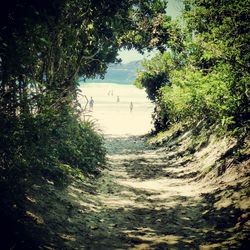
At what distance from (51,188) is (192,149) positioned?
26.9 feet

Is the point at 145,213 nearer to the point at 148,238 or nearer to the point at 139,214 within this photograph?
the point at 139,214

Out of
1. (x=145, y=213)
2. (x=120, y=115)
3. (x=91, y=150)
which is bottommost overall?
(x=145, y=213)

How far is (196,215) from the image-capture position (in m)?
7.73

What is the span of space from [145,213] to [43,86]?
4142 millimetres

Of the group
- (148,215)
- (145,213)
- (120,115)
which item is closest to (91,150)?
(145,213)

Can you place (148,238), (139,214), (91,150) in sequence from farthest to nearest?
(91,150) → (139,214) → (148,238)

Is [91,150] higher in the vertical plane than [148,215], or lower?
higher

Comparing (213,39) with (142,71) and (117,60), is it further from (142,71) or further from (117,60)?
(142,71)

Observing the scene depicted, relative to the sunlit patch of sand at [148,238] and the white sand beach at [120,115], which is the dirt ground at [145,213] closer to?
the sunlit patch of sand at [148,238]

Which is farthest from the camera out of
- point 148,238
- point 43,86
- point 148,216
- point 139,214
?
point 43,86

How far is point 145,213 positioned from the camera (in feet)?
26.4

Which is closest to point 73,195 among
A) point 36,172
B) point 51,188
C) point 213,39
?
point 51,188

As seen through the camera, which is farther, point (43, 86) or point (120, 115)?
point (120, 115)

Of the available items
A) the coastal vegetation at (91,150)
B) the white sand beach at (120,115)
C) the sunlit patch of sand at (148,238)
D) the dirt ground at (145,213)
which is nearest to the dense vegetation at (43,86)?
the coastal vegetation at (91,150)
